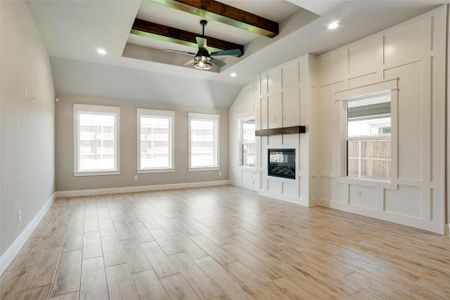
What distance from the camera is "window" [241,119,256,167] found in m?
7.18

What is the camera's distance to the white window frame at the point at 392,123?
374 cm

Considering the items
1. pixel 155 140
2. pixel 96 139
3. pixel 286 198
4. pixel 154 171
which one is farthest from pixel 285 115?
pixel 96 139

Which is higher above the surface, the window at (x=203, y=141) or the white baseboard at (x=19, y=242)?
the window at (x=203, y=141)

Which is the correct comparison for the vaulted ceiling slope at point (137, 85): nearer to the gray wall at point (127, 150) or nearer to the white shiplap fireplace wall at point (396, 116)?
the gray wall at point (127, 150)

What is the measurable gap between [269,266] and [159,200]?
146 inches

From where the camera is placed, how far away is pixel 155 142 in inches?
278

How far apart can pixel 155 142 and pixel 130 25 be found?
151 inches

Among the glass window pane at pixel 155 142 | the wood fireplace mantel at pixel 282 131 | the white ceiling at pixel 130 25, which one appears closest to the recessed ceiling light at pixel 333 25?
the white ceiling at pixel 130 25

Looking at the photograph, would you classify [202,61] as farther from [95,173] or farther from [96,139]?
[95,173]

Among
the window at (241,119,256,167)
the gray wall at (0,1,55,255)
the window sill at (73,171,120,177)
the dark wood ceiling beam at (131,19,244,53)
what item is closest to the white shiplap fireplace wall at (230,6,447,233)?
the window at (241,119,256,167)

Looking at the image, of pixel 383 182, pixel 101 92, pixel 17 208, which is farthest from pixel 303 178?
pixel 101 92

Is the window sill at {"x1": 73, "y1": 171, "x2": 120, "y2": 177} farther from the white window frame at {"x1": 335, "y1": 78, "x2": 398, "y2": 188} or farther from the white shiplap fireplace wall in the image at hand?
the white window frame at {"x1": 335, "y1": 78, "x2": 398, "y2": 188}

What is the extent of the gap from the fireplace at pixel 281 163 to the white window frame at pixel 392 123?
3.40 ft

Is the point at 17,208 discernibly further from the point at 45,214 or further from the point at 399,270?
the point at 399,270
